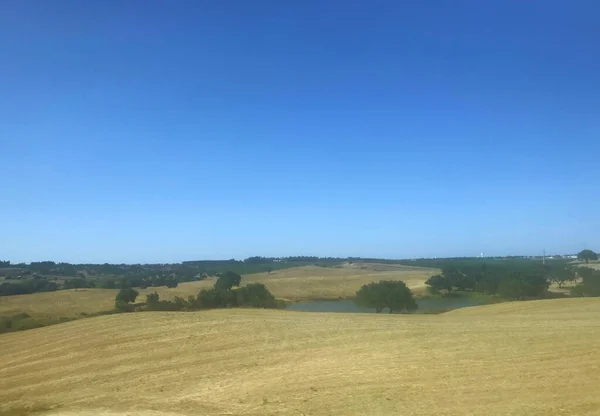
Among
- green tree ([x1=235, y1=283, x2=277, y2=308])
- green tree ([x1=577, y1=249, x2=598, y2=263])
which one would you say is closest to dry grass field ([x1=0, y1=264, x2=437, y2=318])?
green tree ([x1=235, y1=283, x2=277, y2=308])

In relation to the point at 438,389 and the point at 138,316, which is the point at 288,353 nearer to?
the point at 438,389

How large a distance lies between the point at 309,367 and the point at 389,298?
38.9 meters

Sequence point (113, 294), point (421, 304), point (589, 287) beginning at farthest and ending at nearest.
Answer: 1. point (113, 294)
2. point (421, 304)
3. point (589, 287)

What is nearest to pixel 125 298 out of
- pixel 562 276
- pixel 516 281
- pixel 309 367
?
pixel 309 367

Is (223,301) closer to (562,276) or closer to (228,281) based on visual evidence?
(228,281)

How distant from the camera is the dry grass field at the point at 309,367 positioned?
18469 millimetres

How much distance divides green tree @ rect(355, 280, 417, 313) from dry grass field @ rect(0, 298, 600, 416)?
24938 millimetres

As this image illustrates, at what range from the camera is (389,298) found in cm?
6056

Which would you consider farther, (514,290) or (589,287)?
(589,287)

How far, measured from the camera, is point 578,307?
4025cm

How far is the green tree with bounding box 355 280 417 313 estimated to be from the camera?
60406 millimetres

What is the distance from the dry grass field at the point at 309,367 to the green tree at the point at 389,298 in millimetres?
24938

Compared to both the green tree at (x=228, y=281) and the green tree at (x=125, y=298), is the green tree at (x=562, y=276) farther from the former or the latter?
the green tree at (x=125, y=298)

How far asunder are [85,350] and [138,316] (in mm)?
8850
